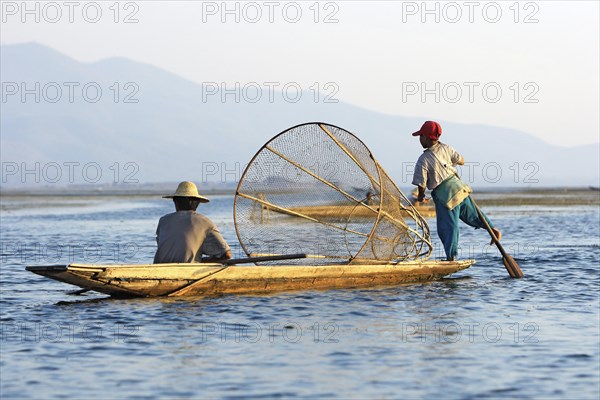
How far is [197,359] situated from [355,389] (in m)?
1.57

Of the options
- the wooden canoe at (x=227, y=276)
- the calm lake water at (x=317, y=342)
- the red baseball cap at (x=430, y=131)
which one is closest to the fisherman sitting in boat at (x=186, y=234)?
the wooden canoe at (x=227, y=276)

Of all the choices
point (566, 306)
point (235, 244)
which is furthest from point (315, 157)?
point (235, 244)

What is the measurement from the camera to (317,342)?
866cm

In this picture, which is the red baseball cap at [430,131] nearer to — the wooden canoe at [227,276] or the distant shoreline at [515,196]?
the wooden canoe at [227,276]

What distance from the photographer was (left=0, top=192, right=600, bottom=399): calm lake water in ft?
23.2

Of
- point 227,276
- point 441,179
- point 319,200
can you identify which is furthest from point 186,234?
point 441,179

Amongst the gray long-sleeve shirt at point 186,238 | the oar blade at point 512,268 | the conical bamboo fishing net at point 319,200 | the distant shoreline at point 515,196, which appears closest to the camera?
the gray long-sleeve shirt at point 186,238

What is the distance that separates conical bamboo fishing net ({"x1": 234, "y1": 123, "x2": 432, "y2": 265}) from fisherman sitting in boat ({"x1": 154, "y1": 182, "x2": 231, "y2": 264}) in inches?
58.5

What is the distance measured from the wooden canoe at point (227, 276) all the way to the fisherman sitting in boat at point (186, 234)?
0.20 meters

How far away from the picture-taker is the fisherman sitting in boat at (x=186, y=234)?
1082cm

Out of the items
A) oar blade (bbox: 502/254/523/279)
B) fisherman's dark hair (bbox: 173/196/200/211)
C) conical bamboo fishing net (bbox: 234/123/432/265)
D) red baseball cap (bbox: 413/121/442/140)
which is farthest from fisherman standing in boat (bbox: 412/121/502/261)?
fisherman's dark hair (bbox: 173/196/200/211)

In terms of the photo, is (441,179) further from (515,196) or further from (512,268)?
(515,196)

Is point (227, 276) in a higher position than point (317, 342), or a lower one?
higher

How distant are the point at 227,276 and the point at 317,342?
9.19 feet
